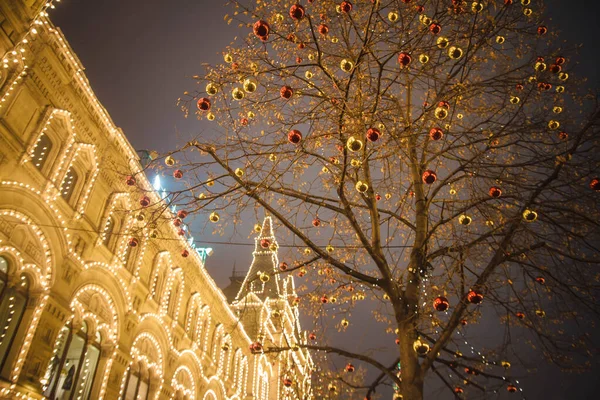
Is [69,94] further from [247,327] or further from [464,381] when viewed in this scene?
[247,327]

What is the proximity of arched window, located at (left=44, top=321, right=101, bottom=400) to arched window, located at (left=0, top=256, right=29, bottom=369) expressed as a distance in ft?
4.40

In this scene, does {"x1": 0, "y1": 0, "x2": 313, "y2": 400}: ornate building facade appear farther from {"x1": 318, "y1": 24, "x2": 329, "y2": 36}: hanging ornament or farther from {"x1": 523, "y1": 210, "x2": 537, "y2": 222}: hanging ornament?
{"x1": 523, "y1": 210, "x2": 537, "y2": 222}: hanging ornament

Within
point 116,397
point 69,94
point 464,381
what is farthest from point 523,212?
point 116,397

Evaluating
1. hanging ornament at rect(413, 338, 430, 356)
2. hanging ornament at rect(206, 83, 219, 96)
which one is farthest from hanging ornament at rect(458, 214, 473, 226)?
hanging ornament at rect(206, 83, 219, 96)

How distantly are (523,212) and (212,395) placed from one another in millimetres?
18579

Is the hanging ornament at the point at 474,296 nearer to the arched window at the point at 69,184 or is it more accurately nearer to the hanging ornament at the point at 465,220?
the hanging ornament at the point at 465,220

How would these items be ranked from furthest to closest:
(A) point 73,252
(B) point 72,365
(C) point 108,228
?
(C) point 108,228 → (B) point 72,365 → (A) point 73,252

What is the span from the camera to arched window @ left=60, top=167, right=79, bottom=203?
1130 cm

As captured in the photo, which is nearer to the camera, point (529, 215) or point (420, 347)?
point (529, 215)

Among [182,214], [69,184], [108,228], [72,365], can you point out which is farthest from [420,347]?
[108,228]

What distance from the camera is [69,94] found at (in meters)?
11.4

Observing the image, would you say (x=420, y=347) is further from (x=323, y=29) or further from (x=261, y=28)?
(x=323, y=29)

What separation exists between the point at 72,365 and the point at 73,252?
304cm

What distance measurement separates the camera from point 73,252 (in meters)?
11.1
